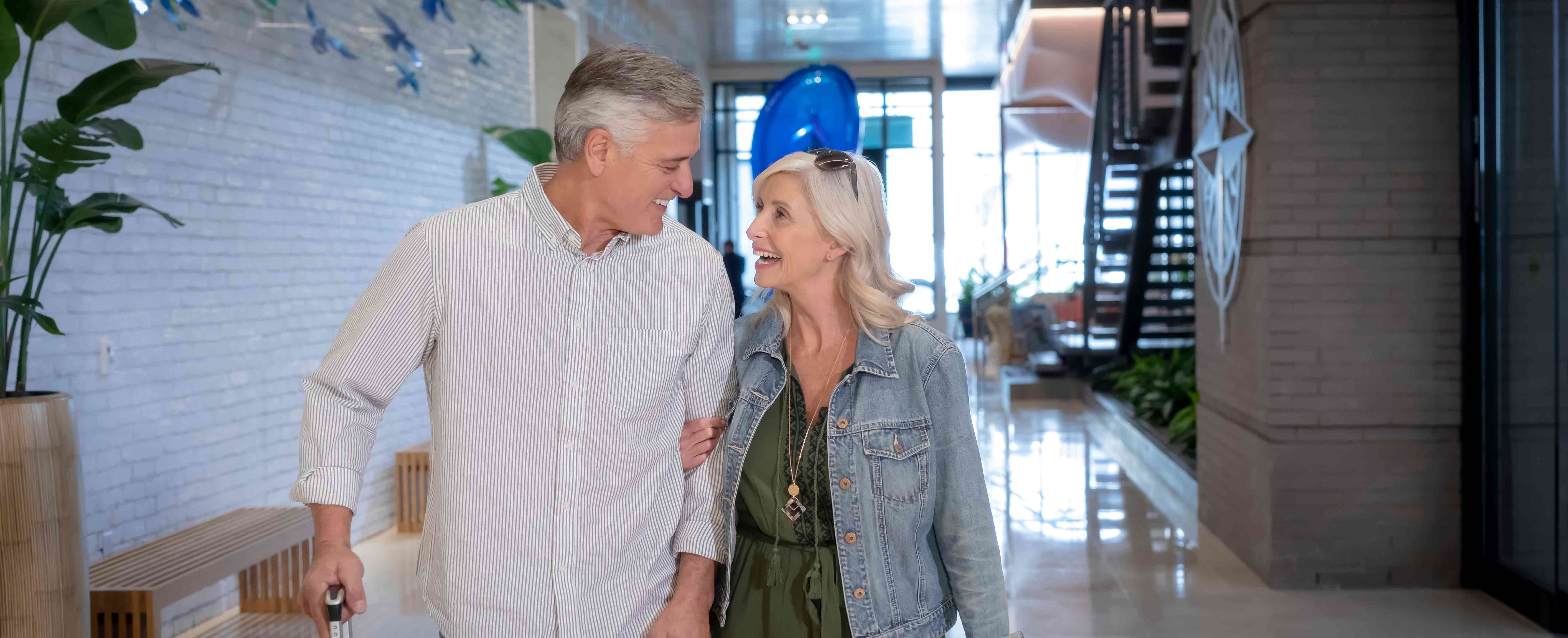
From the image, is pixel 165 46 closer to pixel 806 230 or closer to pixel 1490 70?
pixel 806 230

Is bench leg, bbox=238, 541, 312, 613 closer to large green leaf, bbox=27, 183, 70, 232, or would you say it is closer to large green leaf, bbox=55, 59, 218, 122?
large green leaf, bbox=27, 183, 70, 232

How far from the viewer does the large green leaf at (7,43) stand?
8.70 feet

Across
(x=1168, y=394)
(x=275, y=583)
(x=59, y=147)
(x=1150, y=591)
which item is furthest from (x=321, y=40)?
(x=1168, y=394)

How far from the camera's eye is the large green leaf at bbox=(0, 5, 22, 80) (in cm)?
265

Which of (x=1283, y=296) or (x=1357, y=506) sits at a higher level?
(x=1283, y=296)

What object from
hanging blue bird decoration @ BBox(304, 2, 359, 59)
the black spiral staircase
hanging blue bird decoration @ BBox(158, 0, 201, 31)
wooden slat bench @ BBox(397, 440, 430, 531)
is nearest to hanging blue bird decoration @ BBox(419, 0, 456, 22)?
hanging blue bird decoration @ BBox(304, 2, 359, 59)

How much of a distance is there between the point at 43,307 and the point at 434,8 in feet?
9.70

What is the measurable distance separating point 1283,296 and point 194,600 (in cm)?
435

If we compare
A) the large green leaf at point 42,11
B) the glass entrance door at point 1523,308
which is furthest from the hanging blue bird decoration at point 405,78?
the glass entrance door at point 1523,308

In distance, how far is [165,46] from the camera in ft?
13.3

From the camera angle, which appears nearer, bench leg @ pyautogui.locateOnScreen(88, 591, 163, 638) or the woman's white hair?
the woman's white hair

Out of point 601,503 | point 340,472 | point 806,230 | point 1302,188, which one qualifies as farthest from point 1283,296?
point 340,472

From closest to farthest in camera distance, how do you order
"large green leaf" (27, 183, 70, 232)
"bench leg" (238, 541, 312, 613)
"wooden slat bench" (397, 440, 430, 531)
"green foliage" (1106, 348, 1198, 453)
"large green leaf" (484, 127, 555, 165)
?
1. "large green leaf" (27, 183, 70, 232)
2. "bench leg" (238, 541, 312, 613)
3. "wooden slat bench" (397, 440, 430, 531)
4. "large green leaf" (484, 127, 555, 165)
5. "green foliage" (1106, 348, 1198, 453)

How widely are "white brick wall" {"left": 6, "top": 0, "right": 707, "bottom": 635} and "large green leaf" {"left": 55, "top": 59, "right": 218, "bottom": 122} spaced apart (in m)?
0.75
